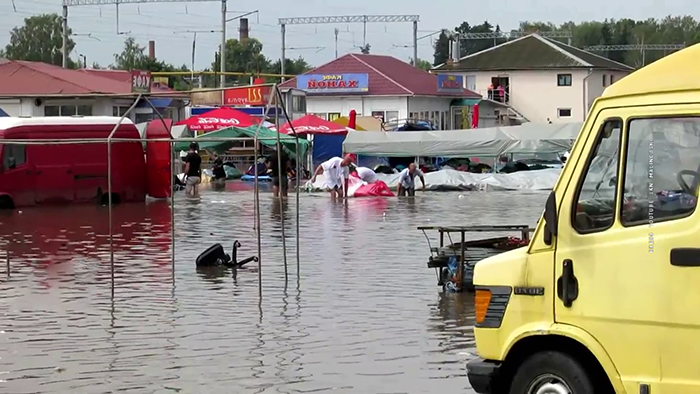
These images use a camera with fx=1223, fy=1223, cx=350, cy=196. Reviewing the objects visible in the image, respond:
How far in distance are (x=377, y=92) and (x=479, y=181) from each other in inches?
1127

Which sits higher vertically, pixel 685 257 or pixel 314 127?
pixel 314 127

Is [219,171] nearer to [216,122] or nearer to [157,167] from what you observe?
[216,122]

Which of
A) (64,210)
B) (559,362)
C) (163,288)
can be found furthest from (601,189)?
(64,210)

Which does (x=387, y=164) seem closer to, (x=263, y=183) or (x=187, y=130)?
(x=263, y=183)

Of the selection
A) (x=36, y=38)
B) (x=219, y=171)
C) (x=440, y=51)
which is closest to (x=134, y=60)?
(x=36, y=38)

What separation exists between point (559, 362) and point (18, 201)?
27.5 meters

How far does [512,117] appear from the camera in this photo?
85.4 metres

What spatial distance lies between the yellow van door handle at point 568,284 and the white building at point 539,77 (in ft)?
255

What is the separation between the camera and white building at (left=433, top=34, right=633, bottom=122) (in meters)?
85.2

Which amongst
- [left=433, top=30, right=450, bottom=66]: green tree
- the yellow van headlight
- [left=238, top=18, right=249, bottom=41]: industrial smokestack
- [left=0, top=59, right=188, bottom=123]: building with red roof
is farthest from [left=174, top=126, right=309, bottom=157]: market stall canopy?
[left=433, top=30, right=450, bottom=66]: green tree

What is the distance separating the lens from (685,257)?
6734 millimetres

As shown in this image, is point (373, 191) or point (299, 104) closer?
point (373, 191)

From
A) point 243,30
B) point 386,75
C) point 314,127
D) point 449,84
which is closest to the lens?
point 314,127

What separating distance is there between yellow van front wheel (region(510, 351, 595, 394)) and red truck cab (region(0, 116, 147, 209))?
25.9 metres
